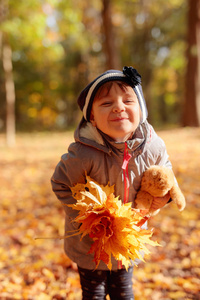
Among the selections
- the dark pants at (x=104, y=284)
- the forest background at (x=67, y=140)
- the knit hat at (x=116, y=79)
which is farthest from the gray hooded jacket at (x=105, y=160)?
the forest background at (x=67, y=140)

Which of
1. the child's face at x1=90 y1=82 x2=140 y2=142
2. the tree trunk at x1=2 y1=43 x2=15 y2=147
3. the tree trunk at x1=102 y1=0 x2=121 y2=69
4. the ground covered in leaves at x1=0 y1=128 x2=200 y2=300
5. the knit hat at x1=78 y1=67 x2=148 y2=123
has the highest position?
the tree trunk at x1=102 y1=0 x2=121 y2=69

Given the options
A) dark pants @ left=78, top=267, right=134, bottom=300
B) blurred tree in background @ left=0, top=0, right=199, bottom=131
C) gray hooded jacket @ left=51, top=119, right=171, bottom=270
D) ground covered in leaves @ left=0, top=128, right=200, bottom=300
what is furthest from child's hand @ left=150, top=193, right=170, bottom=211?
blurred tree in background @ left=0, top=0, right=199, bottom=131

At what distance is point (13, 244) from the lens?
3457 millimetres

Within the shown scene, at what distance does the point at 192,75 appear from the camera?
10875 mm

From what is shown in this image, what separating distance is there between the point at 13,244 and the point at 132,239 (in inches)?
102

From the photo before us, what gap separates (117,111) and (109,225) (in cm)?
61

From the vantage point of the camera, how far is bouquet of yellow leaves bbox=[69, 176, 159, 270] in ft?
4.43

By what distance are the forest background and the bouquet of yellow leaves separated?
1434 mm

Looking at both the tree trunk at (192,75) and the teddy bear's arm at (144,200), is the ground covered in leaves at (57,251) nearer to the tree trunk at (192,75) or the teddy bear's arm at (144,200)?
the teddy bear's arm at (144,200)

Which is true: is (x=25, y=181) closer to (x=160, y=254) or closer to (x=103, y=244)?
(x=160, y=254)

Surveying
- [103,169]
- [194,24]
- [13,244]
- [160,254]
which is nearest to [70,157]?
[103,169]

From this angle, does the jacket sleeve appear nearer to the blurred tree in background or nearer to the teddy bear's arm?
the teddy bear's arm

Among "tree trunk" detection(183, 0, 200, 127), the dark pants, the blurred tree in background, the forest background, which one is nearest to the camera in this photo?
the dark pants

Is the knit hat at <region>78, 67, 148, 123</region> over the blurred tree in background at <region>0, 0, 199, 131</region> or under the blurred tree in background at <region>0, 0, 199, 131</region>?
under
